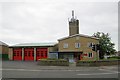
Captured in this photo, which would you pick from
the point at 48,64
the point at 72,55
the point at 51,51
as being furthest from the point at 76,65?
the point at 51,51

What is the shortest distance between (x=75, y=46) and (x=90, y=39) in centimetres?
389

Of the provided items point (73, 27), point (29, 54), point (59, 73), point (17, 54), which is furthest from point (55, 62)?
point (17, 54)

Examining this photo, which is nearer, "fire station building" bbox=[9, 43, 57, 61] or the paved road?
the paved road

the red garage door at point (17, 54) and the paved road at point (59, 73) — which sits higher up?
the red garage door at point (17, 54)

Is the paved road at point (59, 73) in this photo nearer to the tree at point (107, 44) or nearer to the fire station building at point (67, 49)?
the fire station building at point (67, 49)

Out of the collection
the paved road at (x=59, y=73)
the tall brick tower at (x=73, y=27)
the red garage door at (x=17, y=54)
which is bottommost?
A: the paved road at (x=59, y=73)

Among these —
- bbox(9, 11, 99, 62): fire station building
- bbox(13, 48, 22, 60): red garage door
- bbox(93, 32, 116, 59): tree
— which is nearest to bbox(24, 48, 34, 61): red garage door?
bbox(9, 11, 99, 62): fire station building

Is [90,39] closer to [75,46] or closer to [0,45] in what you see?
[75,46]

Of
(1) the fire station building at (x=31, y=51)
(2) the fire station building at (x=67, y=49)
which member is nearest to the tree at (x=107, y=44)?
(2) the fire station building at (x=67, y=49)

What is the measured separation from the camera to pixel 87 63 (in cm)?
3189

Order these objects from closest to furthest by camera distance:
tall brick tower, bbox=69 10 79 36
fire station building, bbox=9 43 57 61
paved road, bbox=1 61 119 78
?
paved road, bbox=1 61 119 78
fire station building, bbox=9 43 57 61
tall brick tower, bbox=69 10 79 36

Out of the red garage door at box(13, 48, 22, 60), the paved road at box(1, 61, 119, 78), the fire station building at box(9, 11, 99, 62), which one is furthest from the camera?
the red garage door at box(13, 48, 22, 60)

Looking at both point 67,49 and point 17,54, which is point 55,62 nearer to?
point 67,49

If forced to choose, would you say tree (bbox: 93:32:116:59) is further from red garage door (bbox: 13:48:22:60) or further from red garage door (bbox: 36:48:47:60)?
red garage door (bbox: 13:48:22:60)
